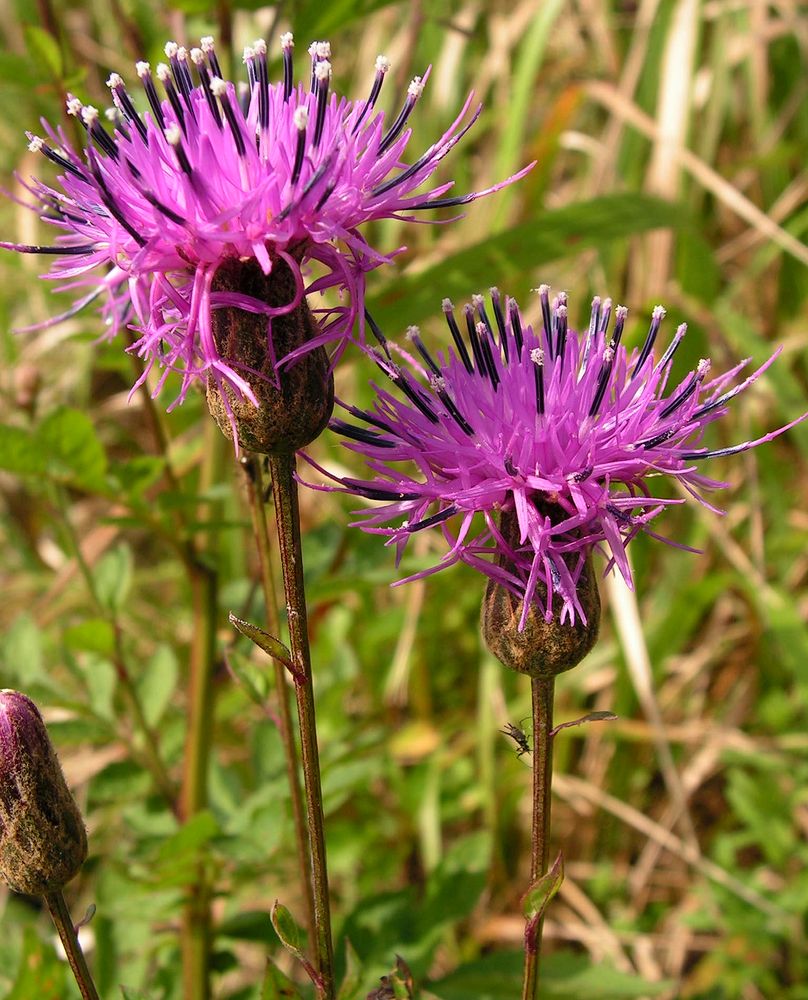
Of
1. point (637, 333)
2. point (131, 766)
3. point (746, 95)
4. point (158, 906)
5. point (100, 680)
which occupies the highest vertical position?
point (746, 95)

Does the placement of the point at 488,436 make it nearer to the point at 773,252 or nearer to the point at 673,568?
the point at 673,568

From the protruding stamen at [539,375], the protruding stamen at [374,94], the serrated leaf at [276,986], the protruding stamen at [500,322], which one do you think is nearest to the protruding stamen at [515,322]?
the protruding stamen at [500,322]

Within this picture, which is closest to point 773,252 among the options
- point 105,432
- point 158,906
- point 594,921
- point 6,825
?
point 594,921

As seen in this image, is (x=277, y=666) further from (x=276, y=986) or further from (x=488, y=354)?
(x=488, y=354)

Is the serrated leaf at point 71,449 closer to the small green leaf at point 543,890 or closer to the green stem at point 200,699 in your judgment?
the green stem at point 200,699

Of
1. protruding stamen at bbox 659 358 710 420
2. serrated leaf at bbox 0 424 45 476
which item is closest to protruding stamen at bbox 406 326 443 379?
protruding stamen at bbox 659 358 710 420

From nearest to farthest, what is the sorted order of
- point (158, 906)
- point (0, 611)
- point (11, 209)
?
1. point (158, 906)
2. point (0, 611)
3. point (11, 209)

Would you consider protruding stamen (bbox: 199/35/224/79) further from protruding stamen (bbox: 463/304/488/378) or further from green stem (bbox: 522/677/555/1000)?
green stem (bbox: 522/677/555/1000)
